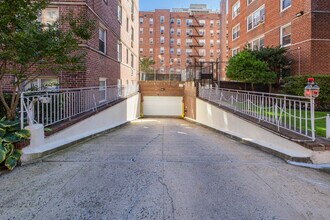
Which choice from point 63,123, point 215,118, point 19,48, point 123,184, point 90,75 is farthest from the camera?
point 215,118

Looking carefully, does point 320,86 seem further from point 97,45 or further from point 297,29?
point 97,45

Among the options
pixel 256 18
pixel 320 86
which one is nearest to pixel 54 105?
pixel 320 86

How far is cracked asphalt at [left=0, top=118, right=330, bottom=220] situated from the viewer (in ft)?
10.2

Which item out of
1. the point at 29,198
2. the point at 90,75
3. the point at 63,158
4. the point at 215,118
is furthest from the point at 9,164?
the point at 215,118

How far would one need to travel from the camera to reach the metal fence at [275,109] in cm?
585

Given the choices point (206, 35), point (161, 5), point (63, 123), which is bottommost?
point (63, 123)

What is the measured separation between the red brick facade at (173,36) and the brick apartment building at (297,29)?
37.5m

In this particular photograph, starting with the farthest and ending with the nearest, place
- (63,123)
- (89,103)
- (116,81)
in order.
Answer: (116,81) → (89,103) → (63,123)

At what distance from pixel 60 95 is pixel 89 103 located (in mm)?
2395

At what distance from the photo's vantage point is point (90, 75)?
1098cm

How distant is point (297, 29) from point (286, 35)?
171 cm

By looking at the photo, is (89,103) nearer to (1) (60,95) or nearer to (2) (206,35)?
(1) (60,95)

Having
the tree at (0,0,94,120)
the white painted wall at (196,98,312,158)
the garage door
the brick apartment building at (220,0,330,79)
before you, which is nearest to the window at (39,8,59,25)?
the tree at (0,0,94,120)

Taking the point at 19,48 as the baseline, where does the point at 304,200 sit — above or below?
below
